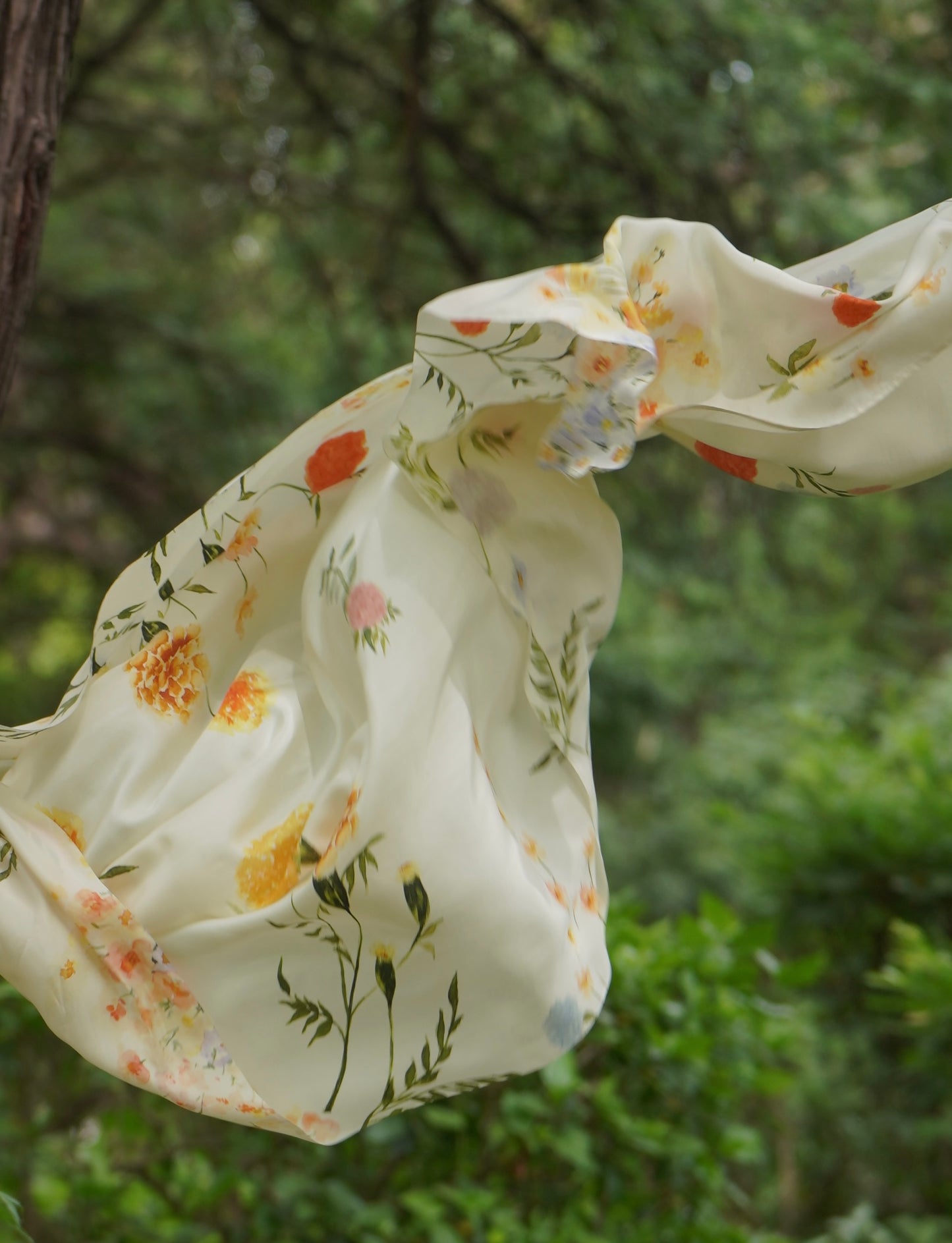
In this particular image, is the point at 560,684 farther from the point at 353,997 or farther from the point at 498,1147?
the point at 498,1147

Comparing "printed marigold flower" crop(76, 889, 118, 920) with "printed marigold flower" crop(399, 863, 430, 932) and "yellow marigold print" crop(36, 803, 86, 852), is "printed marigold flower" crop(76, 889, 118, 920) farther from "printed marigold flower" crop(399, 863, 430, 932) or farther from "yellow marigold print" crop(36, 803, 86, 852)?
"printed marigold flower" crop(399, 863, 430, 932)

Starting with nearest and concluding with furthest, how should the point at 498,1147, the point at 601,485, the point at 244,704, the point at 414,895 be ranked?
the point at 414,895 < the point at 244,704 < the point at 498,1147 < the point at 601,485

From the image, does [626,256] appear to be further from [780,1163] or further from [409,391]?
[780,1163]

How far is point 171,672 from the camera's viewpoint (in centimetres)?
89

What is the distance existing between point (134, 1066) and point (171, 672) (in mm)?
284

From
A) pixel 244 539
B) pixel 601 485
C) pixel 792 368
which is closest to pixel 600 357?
pixel 792 368

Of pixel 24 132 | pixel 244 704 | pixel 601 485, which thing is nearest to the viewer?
pixel 244 704

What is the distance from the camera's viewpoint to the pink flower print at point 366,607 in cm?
81

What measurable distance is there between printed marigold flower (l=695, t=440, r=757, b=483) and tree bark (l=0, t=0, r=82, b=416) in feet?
2.20

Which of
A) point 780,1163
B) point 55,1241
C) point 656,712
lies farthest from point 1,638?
point 780,1163

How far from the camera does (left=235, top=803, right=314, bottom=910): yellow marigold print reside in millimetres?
812

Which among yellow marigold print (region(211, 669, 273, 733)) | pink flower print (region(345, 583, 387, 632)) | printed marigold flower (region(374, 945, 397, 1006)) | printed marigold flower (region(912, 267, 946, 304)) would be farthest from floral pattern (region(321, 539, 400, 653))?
printed marigold flower (region(912, 267, 946, 304))

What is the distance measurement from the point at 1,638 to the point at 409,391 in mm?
4155

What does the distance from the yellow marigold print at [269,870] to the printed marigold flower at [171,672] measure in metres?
0.13
